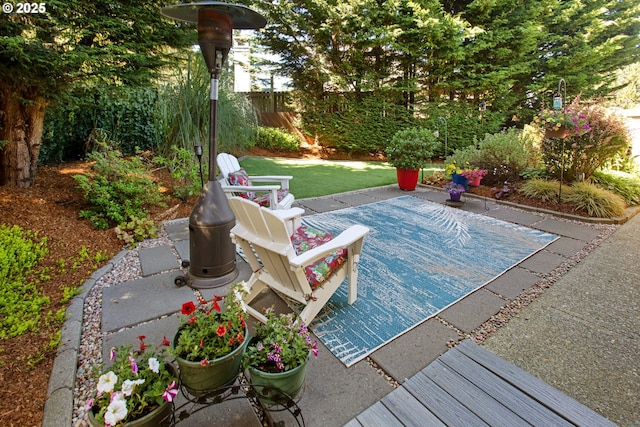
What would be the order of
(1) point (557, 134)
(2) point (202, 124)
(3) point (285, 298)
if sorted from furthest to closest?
(2) point (202, 124)
(1) point (557, 134)
(3) point (285, 298)

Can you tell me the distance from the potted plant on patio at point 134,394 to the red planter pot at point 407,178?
507cm

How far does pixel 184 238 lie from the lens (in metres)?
3.42

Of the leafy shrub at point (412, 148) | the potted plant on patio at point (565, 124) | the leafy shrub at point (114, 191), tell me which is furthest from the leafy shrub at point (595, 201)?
the leafy shrub at point (114, 191)

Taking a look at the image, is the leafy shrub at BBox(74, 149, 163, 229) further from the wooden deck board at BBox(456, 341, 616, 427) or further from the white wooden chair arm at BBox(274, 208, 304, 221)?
the wooden deck board at BBox(456, 341, 616, 427)

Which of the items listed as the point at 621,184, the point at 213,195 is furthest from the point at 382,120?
the point at 213,195

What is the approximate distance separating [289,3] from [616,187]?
9227 millimetres

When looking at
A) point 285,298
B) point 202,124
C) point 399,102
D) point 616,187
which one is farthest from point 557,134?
point 399,102

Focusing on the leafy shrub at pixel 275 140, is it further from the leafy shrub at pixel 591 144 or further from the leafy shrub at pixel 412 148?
the leafy shrub at pixel 591 144

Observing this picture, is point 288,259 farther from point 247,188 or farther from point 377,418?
point 247,188

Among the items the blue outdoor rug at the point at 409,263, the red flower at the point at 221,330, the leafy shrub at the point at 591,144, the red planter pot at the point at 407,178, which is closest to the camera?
the red flower at the point at 221,330

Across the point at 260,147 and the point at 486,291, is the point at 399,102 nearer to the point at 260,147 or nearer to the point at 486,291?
the point at 260,147

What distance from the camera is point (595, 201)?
14.2 ft

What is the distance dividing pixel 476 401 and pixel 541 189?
4535 millimetres

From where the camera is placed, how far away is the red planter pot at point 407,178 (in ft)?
18.3
